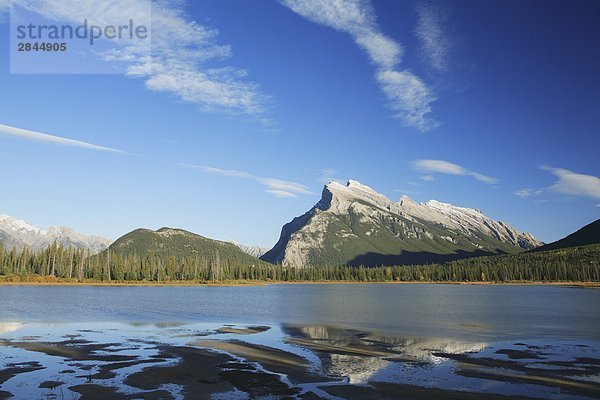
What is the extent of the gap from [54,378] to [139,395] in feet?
28.3

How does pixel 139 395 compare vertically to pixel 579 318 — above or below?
above

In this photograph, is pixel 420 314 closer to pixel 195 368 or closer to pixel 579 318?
pixel 579 318

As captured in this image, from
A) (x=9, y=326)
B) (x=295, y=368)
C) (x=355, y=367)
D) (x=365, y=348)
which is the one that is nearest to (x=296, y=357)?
(x=295, y=368)

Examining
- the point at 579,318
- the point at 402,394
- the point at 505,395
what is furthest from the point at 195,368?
the point at 579,318

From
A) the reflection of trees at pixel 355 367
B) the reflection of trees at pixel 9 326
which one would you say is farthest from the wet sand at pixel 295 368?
the reflection of trees at pixel 9 326

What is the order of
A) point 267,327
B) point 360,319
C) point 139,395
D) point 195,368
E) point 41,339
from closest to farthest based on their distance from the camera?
1. point 139,395
2. point 195,368
3. point 41,339
4. point 267,327
5. point 360,319

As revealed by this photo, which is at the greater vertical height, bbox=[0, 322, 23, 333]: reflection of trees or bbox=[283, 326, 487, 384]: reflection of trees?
bbox=[0, 322, 23, 333]: reflection of trees

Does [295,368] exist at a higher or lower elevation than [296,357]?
higher

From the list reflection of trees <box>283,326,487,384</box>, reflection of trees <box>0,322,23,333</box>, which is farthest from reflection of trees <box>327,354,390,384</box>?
reflection of trees <box>0,322,23,333</box>

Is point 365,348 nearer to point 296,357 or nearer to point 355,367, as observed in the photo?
point 296,357

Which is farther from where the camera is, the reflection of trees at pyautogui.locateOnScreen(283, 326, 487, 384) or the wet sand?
the reflection of trees at pyautogui.locateOnScreen(283, 326, 487, 384)

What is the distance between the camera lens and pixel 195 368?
126 ft

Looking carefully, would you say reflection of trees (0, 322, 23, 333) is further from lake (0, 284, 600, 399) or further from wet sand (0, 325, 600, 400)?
wet sand (0, 325, 600, 400)

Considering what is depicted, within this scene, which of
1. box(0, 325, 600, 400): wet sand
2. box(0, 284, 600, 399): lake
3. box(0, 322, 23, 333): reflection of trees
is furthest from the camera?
box(0, 322, 23, 333): reflection of trees
